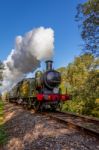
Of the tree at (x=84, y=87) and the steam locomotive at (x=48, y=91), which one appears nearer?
the steam locomotive at (x=48, y=91)

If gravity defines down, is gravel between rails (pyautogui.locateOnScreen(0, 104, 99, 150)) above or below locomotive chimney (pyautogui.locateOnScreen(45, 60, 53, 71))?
below

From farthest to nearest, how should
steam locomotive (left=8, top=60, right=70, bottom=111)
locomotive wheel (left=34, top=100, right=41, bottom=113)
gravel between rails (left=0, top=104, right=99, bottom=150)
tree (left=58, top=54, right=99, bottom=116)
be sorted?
tree (left=58, top=54, right=99, bottom=116) → locomotive wheel (left=34, top=100, right=41, bottom=113) → steam locomotive (left=8, top=60, right=70, bottom=111) → gravel between rails (left=0, top=104, right=99, bottom=150)

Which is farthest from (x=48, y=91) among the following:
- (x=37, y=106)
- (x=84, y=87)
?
(x=84, y=87)

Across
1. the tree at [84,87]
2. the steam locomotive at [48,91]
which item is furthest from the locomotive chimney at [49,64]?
the tree at [84,87]

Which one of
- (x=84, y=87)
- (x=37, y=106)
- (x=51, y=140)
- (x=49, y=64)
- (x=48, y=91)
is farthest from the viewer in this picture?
(x=84, y=87)

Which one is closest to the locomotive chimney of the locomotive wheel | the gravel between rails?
the locomotive wheel

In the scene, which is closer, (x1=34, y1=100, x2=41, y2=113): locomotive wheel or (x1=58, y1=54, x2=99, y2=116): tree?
(x1=34, y1=100, x2=41, y2=113): locomotive wheel

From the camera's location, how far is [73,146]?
8.23m

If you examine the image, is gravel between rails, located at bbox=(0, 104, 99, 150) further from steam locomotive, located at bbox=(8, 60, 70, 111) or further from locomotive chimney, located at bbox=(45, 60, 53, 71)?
locomotive chimney, located at bbox=(45, 60, 53, 71)

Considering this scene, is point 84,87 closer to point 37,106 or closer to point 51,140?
point 37,106

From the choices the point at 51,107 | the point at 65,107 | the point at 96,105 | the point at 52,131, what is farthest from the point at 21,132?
the point at 65,107

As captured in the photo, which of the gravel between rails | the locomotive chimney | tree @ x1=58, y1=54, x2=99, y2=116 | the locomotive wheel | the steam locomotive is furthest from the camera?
tree @ x1=58, y1=54, x2=99, y2=116

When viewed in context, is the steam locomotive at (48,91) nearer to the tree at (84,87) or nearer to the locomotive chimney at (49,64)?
the locomotive chimney at (49,64)

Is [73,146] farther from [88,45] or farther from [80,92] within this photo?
[80,92]
